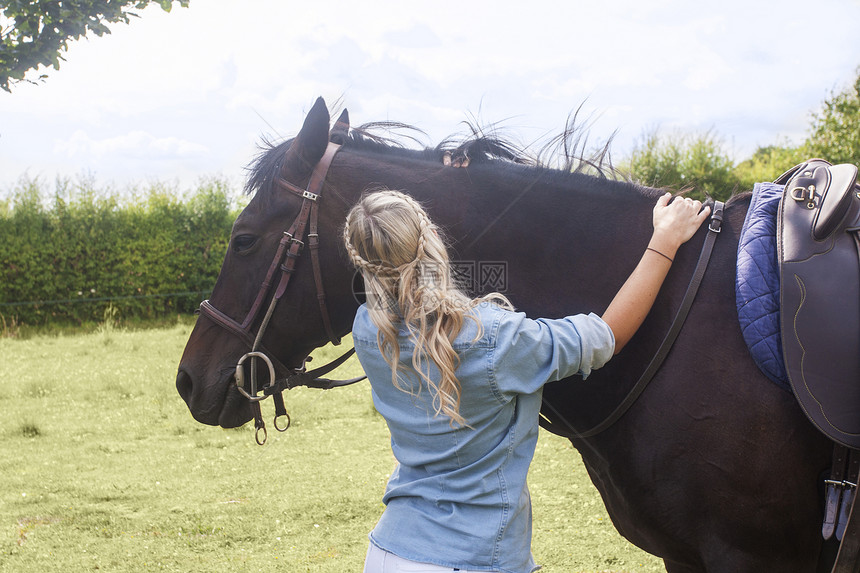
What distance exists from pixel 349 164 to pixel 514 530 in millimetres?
1327

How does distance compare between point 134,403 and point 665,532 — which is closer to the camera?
point 665,532

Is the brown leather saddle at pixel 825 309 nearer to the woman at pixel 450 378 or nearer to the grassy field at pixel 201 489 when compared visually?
the woman at pixel 450 378

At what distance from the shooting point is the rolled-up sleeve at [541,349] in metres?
1.64

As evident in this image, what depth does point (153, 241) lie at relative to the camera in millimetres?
15117

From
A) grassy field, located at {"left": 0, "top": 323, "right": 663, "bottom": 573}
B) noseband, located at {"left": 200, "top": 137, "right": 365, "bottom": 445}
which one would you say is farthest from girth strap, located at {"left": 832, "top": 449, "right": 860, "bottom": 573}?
grassy field, located at {"left": 0, "top": 323, "right": 663, "bottom": 573}

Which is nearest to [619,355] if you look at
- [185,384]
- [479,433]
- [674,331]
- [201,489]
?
[674,331]

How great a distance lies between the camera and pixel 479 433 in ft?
5.56

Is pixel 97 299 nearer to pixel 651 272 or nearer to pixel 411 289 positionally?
pixel 411 289

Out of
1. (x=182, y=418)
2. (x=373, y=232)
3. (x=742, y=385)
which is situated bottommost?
(x=182, y=418)

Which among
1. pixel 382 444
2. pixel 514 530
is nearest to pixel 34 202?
pixel 382 444

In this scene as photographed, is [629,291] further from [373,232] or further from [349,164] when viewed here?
[349,164]

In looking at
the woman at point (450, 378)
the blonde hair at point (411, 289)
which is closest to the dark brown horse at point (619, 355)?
the woman at point (450, 378)

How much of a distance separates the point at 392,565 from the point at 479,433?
1.44 feet

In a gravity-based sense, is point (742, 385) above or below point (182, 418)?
above
